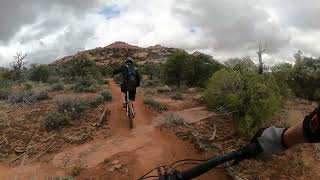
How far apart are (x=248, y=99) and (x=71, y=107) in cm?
500

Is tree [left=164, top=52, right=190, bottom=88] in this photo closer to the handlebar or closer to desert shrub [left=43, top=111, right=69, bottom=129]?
desert shrub [left=43, top=111, right=69, bottom=129]

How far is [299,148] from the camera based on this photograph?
29.8 ft

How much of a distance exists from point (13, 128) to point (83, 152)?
286 cm

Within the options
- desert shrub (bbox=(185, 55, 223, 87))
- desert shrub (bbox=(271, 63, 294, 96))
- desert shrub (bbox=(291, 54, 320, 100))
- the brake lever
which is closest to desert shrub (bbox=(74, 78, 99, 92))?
desert shrub (bbox=(185, 55, 223, 87))

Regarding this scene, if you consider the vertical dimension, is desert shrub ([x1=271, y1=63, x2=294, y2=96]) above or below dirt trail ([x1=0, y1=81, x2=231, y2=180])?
above

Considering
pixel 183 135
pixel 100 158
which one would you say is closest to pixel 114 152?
pixel 100 158

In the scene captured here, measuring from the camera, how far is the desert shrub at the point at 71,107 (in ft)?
37.8

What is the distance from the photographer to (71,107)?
1194 centimetres

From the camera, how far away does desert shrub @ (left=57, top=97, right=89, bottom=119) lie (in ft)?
37.8

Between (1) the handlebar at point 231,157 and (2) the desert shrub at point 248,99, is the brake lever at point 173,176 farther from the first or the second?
(2) the desert shrub at point 248,99

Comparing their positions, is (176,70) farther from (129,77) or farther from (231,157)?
(231,157)

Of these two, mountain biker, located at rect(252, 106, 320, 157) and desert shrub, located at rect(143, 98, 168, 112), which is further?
desert shrub, located at rect(143, 98, 168, 112)

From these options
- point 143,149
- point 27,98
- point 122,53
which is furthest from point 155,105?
point 122,53

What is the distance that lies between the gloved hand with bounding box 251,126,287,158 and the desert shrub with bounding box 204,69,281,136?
7378mm
